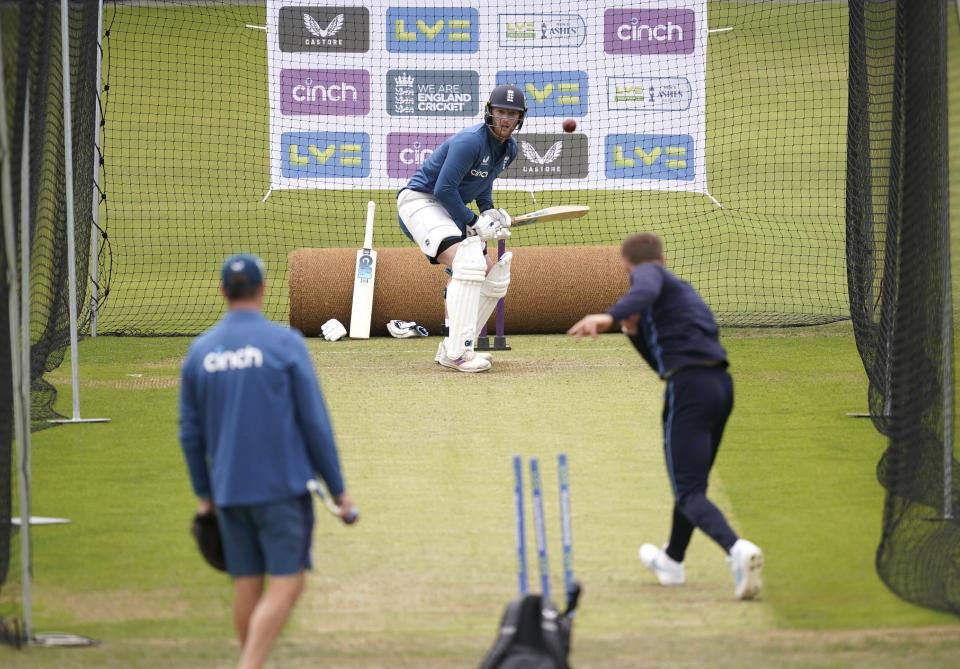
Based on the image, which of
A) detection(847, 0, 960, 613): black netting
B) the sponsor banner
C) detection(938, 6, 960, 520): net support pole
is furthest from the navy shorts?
the sponsor banner

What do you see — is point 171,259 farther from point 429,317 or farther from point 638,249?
point 638,249

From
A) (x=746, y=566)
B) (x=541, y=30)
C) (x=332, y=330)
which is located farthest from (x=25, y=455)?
(x=541, y=30)

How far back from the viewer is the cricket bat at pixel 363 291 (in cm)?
1150

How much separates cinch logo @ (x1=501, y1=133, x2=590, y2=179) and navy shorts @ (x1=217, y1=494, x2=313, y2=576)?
369 inches

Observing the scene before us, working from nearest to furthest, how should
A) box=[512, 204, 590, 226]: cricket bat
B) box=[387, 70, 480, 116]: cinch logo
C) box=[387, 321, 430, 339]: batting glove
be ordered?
box=[512, 204, 590, 226]: cricket bat < box=[387, 321, 430, 339]: batting glove < box=[387, 70, 480, 116]: cinch logo

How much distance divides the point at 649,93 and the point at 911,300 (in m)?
6.72

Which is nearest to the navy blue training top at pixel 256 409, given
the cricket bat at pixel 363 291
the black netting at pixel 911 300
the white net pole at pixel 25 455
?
the white net pole at pixel 25 455

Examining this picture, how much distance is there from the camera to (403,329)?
11.8 m

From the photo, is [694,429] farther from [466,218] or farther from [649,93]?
[649,93]

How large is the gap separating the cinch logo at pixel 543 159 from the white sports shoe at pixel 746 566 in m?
8.41

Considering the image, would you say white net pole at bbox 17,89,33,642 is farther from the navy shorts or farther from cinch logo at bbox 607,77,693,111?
cinch logo at bbox 607,77,693,111

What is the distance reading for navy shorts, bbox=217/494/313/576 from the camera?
431 cm

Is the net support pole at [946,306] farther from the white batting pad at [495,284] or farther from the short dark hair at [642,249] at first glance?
the white batting pad at [495,284]

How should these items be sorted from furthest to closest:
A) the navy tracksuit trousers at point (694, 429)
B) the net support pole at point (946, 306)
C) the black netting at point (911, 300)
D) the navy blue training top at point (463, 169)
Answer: the navy blue training top at point (463, 169), the net support pole at point (946, 306), the black netting at point (911, 300), the navy tracksuit trousers at point (694, 429)
